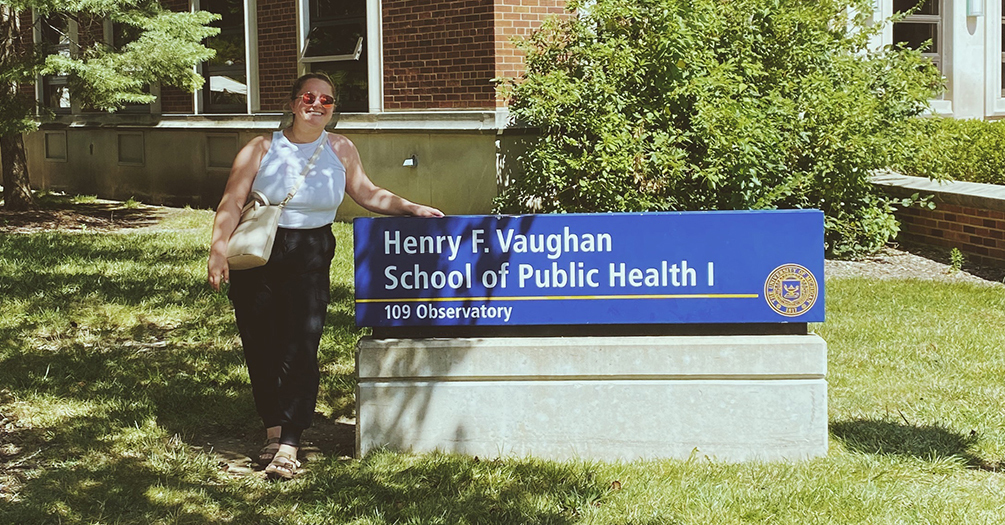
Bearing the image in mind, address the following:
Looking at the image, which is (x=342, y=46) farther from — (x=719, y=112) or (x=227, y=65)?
(x=719, y=112)

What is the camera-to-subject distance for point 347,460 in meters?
5.05

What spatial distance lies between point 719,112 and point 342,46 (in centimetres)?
616

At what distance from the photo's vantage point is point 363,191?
16.7 ft

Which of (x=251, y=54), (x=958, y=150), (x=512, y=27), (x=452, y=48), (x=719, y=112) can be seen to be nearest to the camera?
(x=719, y=112)

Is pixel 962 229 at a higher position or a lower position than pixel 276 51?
lower

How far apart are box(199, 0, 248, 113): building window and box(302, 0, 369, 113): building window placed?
1529 millimetres

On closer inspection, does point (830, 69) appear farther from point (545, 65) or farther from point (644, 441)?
point (644, 441)

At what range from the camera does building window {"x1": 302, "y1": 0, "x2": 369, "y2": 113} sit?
14406 mm

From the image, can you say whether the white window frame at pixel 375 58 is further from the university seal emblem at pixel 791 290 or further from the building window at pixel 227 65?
the university seal emblem at pixel 791 290

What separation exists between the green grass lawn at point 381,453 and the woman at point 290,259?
322mm

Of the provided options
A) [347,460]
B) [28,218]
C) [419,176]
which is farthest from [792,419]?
[28,218]

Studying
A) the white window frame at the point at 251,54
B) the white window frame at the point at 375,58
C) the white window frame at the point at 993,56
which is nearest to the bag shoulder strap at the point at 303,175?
the white window frame at the point at 375,58

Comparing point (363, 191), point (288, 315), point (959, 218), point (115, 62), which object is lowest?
point (288, 315)

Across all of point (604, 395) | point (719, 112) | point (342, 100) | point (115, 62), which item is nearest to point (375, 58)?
point (342, 100)
